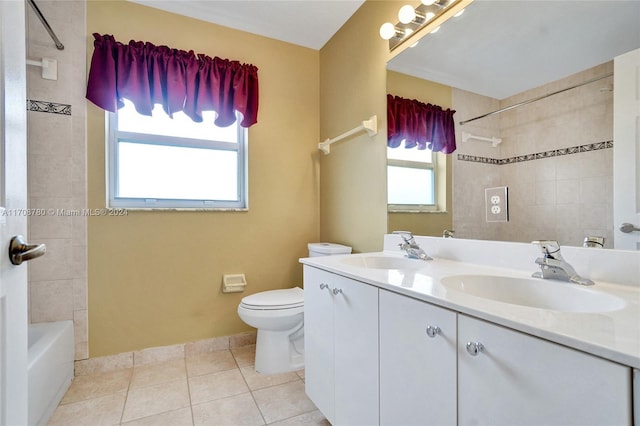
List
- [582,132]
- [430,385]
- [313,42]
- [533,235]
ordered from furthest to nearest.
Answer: [313,42] < [533,235] < [582,132] < [430,385]

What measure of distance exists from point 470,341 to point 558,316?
18cm

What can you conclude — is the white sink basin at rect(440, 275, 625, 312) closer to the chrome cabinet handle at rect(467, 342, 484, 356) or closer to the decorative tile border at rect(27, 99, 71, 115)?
the chrome cabinet handle at rect(467, 342, 484, 356)

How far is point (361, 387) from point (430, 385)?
359 millimetres

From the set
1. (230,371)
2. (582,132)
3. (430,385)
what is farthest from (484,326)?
(230,371)

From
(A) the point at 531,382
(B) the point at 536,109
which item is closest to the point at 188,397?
(A) the point at 531,382

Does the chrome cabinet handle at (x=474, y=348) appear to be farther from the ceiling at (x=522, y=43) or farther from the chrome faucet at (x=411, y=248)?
the ceiling at (x=522, y=43)

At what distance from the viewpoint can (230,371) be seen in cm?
187

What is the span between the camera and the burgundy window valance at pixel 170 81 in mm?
1836

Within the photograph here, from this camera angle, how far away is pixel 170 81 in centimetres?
197

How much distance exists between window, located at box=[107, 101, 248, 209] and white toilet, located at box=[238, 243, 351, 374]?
801 mm

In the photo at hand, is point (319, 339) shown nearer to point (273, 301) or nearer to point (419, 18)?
point (273, 301)

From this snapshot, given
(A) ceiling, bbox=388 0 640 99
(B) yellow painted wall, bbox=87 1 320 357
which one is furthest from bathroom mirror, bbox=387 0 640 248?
(B) yellow painted wall, bbox=87 1 320 357

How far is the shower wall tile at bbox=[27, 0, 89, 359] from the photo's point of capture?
68.4 inches

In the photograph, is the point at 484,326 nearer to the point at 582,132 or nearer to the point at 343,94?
the point at 582,132
